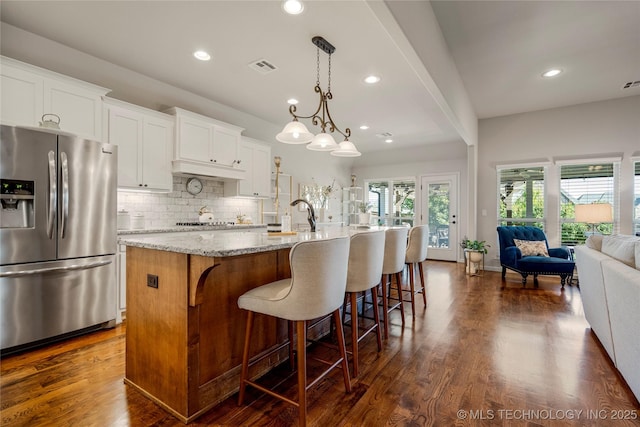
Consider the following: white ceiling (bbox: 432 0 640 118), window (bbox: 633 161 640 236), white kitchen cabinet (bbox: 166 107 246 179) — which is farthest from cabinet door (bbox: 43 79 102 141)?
window (bbox: 633 161 640 236)

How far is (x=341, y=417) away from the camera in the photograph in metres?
1.59

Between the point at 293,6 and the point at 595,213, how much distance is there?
5057mm

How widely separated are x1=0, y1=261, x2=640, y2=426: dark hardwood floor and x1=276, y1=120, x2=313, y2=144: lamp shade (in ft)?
6.15

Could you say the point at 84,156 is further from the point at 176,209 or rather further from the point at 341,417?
the point at 341,417

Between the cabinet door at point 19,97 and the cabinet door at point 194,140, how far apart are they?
133 centimetres

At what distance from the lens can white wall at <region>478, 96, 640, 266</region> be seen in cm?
480

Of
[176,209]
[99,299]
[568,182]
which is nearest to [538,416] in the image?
[99,299]

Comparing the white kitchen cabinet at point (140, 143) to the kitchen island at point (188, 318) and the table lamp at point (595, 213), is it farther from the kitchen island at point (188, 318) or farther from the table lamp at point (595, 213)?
the table lamp at point (595, 213)

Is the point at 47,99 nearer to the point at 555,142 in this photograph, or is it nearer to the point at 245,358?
the point at 245,358

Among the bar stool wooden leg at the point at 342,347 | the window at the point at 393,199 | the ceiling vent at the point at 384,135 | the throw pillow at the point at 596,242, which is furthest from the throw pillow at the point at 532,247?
the bar stool wooden leg at the point at 342,347

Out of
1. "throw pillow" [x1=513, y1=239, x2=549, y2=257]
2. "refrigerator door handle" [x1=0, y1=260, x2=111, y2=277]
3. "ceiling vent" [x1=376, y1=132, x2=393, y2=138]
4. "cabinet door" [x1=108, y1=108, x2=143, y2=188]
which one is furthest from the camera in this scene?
"ceiling vent" [x1=376, y1=132, x2=393, y2=138]

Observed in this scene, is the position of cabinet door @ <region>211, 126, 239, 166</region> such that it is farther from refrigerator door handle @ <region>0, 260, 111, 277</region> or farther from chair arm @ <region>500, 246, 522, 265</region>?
chair arm @ <region>500, 246, 522, 265</region>

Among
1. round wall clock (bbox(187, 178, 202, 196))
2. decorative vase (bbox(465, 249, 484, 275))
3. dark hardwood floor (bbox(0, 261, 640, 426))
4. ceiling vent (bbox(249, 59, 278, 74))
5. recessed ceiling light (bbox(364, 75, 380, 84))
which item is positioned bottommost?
dark hardwood floor (bbox(0, 261, 640, 426))

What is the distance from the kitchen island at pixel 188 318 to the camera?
1547 mm
